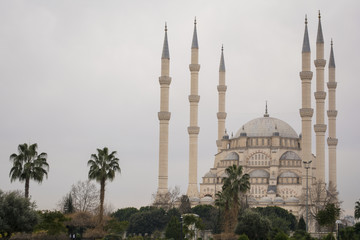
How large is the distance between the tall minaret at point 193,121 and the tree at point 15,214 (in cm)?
5092

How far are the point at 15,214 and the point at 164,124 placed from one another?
156ft

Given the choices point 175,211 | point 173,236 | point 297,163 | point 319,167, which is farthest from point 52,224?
point 297,163

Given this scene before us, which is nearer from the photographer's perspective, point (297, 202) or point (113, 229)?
point (113, 229)

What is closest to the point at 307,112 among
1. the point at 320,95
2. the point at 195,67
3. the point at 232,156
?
the point at 320,95

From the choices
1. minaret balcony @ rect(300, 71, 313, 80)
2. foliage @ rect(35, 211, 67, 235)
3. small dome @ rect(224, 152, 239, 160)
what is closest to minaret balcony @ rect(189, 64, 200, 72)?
minaret balcony @ rect(300, 71, 313, 80)

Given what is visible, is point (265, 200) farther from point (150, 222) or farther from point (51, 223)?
point (51, 223)

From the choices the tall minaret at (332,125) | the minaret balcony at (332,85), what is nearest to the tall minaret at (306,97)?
the tall minaret at (332,125)

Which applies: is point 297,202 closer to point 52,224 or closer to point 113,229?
point 113,229

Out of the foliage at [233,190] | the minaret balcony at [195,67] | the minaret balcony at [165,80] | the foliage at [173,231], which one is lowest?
the foliage at [173,231]

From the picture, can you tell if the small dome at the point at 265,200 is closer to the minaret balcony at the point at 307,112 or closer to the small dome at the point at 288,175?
the small dome at the point at 288,175

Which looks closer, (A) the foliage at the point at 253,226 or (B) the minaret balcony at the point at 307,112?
(A) the foliage at the point at 253,226

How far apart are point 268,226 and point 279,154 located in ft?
187

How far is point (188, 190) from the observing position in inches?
3723

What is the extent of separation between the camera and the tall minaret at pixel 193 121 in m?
91.7
